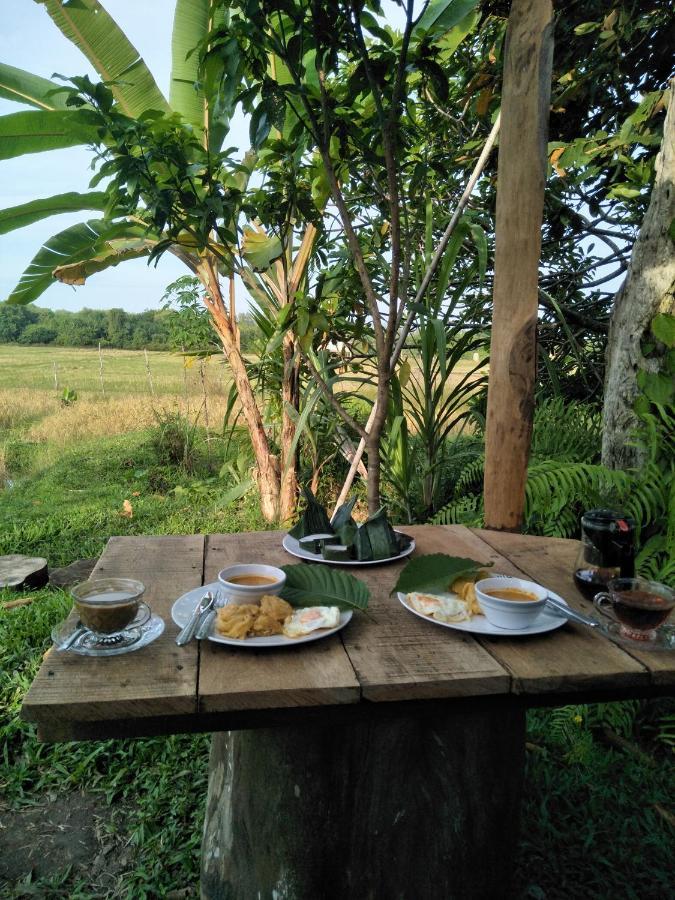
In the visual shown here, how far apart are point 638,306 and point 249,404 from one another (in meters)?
2.75

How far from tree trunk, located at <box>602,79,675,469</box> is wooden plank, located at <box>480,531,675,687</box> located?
1.36 m

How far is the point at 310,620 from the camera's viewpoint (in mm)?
1274

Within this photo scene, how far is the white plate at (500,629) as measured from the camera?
125cm

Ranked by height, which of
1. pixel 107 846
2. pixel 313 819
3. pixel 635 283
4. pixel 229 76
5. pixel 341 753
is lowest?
pixel 107 846

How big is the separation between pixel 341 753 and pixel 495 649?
0.46 meters

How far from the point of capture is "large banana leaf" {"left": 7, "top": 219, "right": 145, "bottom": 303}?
15.7 feet

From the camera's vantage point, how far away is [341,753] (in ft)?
4.76

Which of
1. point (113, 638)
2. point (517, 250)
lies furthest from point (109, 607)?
point (517, 250)

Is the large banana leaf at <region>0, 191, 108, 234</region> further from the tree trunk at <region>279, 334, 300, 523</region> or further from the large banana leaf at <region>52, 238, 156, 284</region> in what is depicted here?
the tree trunk at <region>279, 334, 300, 523</region>

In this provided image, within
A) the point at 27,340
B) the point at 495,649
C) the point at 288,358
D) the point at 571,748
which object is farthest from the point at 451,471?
the point at 27,340

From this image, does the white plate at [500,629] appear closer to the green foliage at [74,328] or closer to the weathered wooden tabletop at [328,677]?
the weathered wooden tabletop at [328,677]

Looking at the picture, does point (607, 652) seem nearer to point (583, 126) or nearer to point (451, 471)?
point (451, 471)

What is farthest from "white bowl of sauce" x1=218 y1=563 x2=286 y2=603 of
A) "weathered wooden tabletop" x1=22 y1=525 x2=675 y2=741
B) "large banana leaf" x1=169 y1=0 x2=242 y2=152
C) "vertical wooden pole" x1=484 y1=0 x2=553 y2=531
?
"large banana leaf" x1=169 y1=0 x2=242 y2=152

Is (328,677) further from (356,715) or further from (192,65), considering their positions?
(192,65)
